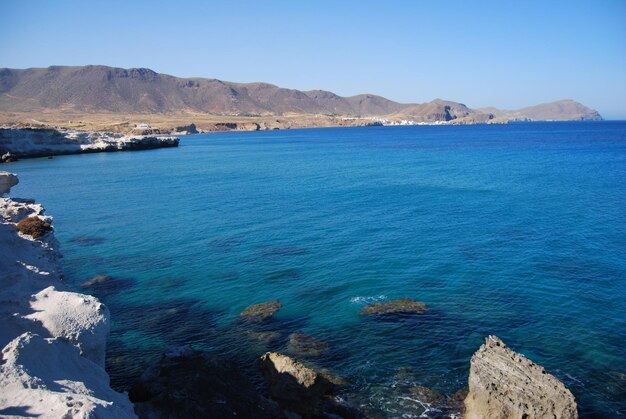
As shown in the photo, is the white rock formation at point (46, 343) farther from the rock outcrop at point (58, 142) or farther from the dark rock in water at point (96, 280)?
the rock outcrop at point (58, 142)

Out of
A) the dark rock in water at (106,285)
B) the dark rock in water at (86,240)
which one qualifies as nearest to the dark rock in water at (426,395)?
the dark rock in water at (106,285)

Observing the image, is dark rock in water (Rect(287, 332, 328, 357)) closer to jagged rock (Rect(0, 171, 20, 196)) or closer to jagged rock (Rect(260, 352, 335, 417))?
jagged rock (Rect(260, 352, 335, 417))

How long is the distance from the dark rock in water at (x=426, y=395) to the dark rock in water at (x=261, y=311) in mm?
10419

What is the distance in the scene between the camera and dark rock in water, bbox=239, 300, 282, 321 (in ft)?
86.4

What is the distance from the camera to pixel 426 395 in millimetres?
19047

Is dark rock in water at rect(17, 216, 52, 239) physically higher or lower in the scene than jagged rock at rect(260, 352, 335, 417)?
higher

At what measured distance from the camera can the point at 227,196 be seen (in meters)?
63.2

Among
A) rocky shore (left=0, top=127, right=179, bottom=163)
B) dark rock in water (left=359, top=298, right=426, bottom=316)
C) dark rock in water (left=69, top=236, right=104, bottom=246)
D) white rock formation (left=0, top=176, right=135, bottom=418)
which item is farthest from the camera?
rocky shore (left=0, top=127, right=179, bottom=163)

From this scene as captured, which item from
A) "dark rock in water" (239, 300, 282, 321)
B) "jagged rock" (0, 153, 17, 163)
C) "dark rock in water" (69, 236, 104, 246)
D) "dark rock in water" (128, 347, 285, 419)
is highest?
"jagged rock" (0, 153, 17, 163)

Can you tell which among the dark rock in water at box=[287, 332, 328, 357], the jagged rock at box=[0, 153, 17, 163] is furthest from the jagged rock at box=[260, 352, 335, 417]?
the jagged rock at box=[0, 153, 17, 163]

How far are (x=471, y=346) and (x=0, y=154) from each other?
123456 mm

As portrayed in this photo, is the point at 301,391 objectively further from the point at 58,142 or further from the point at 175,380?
the point at 58,142

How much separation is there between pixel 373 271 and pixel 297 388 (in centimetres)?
1613

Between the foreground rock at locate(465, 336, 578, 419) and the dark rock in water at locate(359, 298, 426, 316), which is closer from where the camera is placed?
the foreground rock at locate(465, 336, 578, 419)
